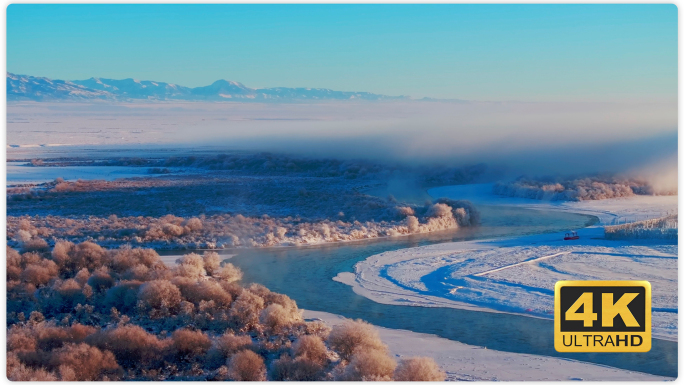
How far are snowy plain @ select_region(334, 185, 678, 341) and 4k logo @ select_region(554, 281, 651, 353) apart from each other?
7.95ft

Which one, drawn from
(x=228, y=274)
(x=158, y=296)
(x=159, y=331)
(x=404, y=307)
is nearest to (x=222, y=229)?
(x=228, y=274)

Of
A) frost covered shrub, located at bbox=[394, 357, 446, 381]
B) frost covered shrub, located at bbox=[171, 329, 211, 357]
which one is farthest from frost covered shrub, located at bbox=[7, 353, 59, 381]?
frost covered shrub, located at bbox=[394, 357, 446, 381]

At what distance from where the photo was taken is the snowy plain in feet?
35.4

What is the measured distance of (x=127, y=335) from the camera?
7.75 m

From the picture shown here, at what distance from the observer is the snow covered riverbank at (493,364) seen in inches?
289

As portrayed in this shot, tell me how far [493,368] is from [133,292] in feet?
18.2

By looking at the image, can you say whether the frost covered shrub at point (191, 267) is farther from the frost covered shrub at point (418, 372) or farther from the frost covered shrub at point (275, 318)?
the frost covered shrub at point (418, 372)

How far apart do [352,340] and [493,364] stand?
1.70 metres

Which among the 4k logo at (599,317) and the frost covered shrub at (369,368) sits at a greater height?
the 4k logo at (599,317)

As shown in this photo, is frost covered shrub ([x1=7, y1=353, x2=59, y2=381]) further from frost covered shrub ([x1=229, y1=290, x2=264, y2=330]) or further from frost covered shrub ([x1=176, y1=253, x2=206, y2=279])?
frost covered shrub ([x1=176, y1=253, x2=206, y2=279])

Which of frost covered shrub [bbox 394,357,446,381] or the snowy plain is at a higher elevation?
frost covered shrub [bbox 394,357,446,381]

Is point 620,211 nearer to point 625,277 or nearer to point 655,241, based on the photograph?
point 655,241

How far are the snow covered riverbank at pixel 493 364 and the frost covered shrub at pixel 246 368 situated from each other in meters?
1.81

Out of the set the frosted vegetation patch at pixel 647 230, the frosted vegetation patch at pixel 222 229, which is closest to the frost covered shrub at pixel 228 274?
the frosted vegetation patch at pixel 222 229
